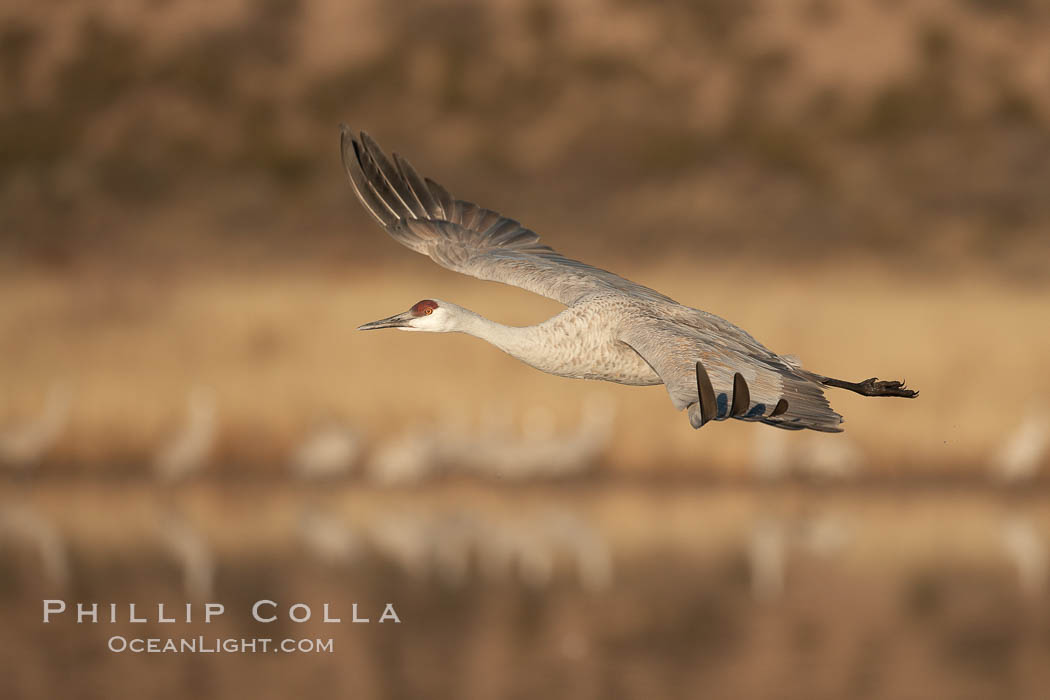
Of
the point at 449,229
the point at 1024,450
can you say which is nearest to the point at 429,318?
the point at 449,229

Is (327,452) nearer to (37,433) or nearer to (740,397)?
(37,433)

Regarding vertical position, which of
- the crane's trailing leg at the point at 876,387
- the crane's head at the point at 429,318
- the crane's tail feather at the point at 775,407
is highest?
the crane's head at the point at 429,318

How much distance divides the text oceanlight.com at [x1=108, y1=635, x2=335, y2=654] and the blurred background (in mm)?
197

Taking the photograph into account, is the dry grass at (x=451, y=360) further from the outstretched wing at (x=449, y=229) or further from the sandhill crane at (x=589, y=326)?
the sandhill crane at (x=589, y=326)

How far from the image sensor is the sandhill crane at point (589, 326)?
933 cm

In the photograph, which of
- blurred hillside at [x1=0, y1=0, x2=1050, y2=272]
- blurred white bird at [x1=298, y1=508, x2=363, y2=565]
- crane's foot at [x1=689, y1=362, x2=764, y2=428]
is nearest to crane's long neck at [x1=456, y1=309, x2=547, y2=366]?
crane's foot at [x1=689, y1=362, x2=764, y2=428]

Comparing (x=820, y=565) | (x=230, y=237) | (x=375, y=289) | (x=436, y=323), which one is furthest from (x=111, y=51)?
(x=436, y=323)

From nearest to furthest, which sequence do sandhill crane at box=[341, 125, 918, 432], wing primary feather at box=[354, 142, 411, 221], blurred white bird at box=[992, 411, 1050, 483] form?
sandhill crane at box=[341, 125, 918, 432], wing primary feather at box=[354, 142, 411, 221], blurred white bird at box=[992, 411, 1050, 483]

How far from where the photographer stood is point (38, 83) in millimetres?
35406

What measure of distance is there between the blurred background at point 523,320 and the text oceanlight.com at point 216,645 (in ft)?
0.65

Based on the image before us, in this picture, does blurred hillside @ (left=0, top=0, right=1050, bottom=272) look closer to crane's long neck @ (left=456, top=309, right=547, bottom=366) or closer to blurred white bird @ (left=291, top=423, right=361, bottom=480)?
blurred white bird @ (left=291, top=423, right=361, bottom=480)

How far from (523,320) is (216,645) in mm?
10604

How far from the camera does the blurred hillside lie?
106 ft

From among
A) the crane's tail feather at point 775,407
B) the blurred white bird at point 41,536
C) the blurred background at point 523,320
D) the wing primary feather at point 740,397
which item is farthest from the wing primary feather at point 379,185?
the blurred white bird at point 41,536
